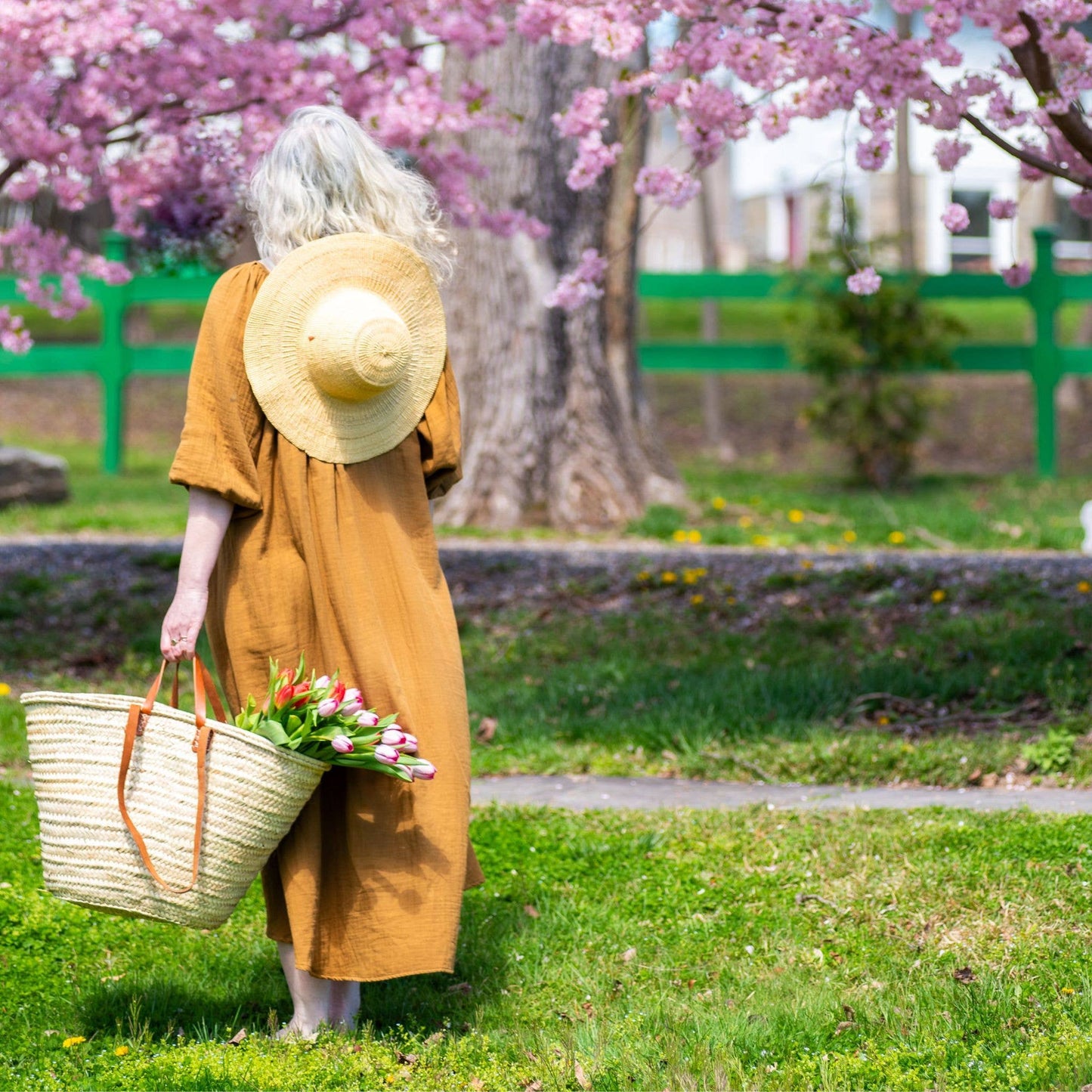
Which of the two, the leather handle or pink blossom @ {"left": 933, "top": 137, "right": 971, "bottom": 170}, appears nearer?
the leather handle

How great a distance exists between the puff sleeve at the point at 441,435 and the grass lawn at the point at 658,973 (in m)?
1.25

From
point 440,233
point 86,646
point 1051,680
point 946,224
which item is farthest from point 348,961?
point 86,646

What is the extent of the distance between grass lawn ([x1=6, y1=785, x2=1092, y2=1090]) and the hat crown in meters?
1.42

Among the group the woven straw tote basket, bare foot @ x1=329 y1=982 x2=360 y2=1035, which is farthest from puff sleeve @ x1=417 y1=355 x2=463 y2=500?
bare foot @ x1=329 y1=982 x2=360 y2=1035

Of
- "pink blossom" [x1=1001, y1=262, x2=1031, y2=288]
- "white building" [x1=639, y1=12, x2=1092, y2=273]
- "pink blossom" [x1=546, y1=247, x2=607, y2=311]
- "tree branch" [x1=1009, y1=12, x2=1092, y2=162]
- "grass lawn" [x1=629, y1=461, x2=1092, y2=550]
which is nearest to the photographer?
"tree branch" [x1=1009, y1=12, x2=1092, y2=162]

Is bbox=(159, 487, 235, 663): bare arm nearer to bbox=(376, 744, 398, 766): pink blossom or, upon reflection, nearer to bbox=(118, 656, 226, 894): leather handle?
bbox=(118, 656, 226, 894): leather handle

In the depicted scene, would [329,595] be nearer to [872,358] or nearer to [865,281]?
[865,281]

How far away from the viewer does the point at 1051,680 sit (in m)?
5.43

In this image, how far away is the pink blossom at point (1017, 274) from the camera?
16.6 ft

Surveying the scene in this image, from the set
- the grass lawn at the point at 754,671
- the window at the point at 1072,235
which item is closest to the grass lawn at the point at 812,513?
the grass lawn at the point at 754,671

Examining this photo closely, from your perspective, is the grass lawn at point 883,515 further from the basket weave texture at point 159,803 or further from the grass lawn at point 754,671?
the basket weave texture at point 159,803

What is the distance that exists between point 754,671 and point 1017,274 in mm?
1813

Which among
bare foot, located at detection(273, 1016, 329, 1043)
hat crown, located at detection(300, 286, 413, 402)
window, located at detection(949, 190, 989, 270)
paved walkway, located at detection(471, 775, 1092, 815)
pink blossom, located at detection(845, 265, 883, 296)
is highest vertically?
window, located at detection(949, 190, 989, 270)

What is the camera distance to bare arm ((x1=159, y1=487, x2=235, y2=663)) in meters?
2.98
